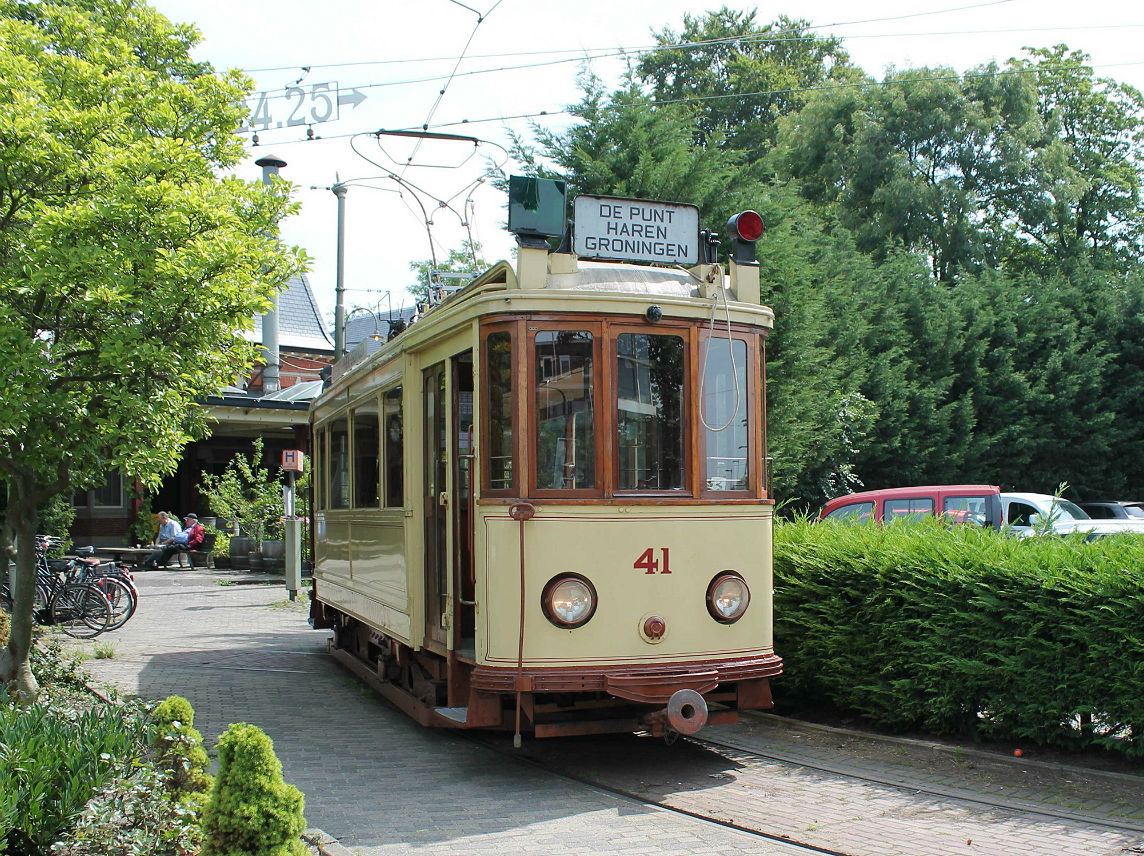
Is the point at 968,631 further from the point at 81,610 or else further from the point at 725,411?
the point at 81,610

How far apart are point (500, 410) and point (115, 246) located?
9.00 ft

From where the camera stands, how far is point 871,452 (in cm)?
2320

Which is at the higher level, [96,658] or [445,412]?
[445,412]

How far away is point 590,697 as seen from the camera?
6.84 metres

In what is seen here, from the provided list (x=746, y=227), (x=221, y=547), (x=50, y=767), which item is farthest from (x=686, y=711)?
(x=221, y=547)

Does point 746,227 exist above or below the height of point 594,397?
above

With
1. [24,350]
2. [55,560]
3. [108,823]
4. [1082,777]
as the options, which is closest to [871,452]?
[55,560]

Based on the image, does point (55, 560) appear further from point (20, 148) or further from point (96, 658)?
point (20, 148)

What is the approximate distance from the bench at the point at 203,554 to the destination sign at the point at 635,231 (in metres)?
20.7

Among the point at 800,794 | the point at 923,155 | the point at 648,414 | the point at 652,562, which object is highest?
the point at 923,155

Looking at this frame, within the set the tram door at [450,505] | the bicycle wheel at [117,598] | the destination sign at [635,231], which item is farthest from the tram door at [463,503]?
the bicycle wheel at [117,598]

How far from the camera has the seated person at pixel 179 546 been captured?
2528 centimetres

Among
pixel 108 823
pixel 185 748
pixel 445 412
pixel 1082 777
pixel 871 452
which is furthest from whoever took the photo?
pixel 871 452

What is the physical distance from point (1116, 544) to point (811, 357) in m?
7.28
